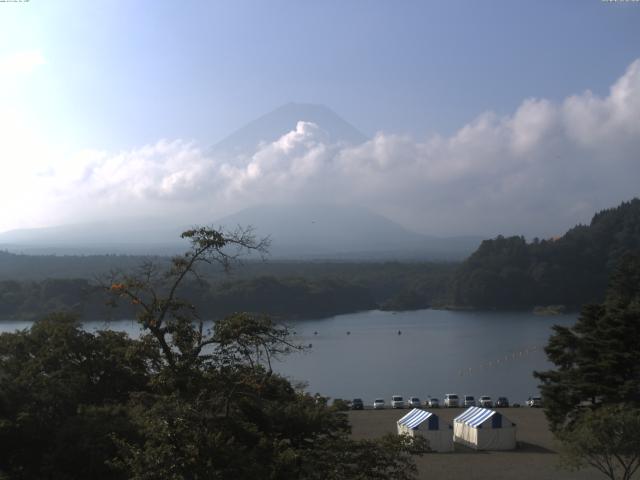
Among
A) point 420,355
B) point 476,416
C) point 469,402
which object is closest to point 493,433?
point 476,416

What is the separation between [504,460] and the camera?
7.94 metres

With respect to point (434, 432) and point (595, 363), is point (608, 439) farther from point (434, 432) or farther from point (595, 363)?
point (434, 432)

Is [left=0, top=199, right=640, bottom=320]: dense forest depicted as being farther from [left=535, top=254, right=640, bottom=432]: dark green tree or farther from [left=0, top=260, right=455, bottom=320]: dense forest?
[left=535, top=254, right=640, bottom=432]: dark green tree

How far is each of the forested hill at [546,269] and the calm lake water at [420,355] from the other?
357cm

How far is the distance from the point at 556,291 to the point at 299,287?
1260 centimetres

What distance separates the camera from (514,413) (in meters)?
11.2

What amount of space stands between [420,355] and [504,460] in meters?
13.4

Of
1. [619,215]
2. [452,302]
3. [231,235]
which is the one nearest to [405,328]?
[452,302]

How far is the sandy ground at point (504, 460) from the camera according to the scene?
23.5 feet

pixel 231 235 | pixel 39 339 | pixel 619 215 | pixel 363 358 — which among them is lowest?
pixel 363 358

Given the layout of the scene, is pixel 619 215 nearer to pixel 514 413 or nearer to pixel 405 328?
pixel 405 328

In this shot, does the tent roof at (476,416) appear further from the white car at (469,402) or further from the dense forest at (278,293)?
the dense forest at (278,293)

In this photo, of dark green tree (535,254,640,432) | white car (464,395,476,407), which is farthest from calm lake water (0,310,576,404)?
dark green tree (535,254,640,432)

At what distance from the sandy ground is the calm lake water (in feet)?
8.44
